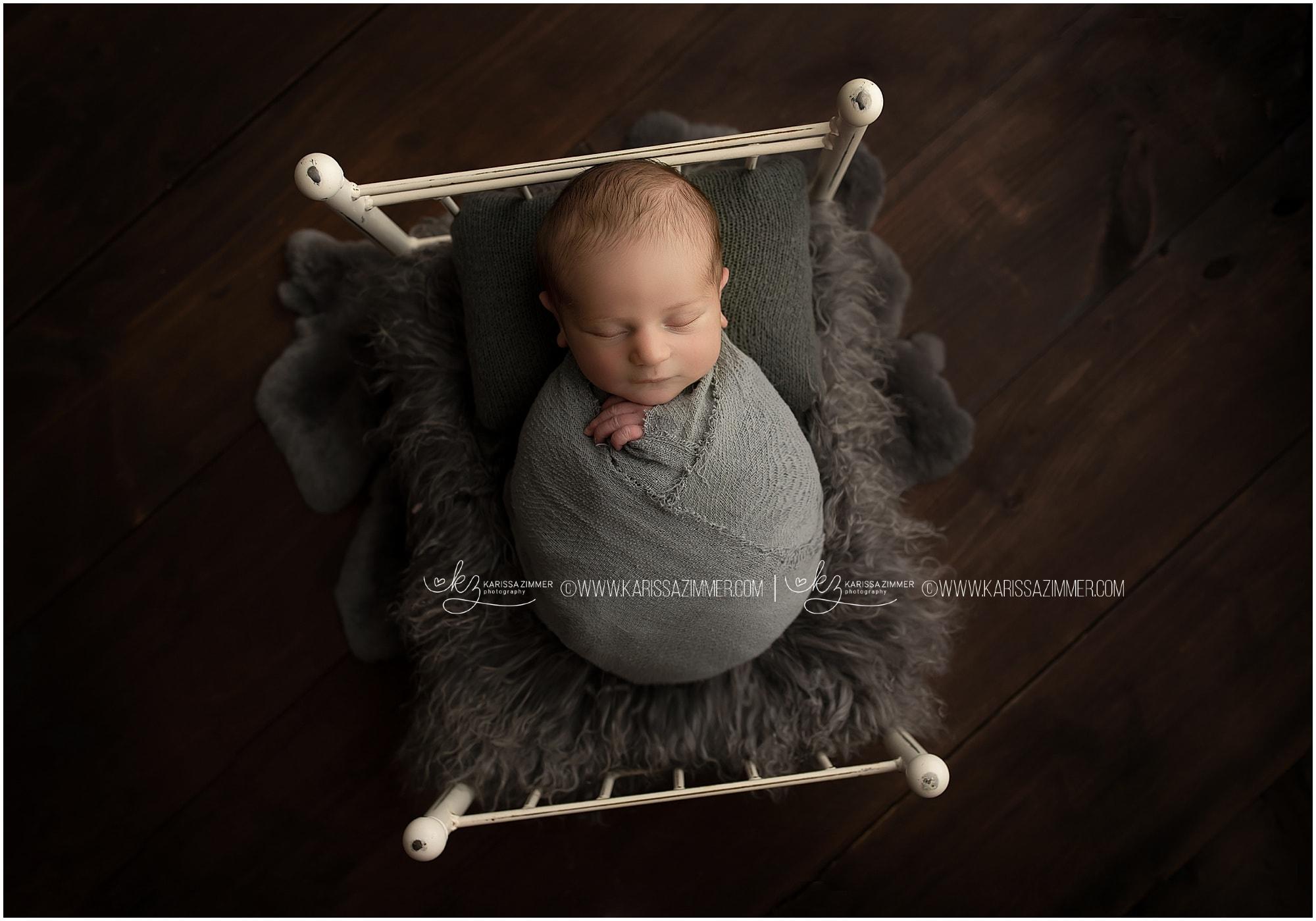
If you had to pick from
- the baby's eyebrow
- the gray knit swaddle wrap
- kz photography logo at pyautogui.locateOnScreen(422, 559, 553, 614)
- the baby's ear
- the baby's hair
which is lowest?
kz photography logo at pyautogui.locateOnScreen(422, 559, 553, 614)

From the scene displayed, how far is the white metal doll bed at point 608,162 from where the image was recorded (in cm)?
77

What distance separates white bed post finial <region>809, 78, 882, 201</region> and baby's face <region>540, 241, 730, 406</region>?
0.20m

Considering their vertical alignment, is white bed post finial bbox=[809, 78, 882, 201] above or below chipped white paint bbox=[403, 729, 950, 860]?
above

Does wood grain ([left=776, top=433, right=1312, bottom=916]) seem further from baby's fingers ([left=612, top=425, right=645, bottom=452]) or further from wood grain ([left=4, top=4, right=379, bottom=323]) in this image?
wood grain ([left=4, top=4, right=379, bottom=323])

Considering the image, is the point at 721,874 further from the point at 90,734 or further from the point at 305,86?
the point at 305,86

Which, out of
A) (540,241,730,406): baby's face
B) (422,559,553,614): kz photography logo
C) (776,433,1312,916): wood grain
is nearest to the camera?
(540,241,730,406): baby's face

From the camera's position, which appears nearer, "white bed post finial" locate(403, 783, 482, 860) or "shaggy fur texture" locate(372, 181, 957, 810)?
"white bed post finial" locate(403, 783, 482, 860)

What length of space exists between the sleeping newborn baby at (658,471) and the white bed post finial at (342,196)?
205 mm

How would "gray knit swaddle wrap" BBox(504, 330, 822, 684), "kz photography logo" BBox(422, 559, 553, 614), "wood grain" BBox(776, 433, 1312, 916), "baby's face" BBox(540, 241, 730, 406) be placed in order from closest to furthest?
"baby's face" BBox(540, 241, 730, 406), "gray knit swaddle wrap" BBox(504, 330, 822, 684), "kz photography logo" BBox(422, 559, 553, 614), "wood grain" BBox(776, 433, 1312, 916)

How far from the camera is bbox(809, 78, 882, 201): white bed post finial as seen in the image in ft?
2.46

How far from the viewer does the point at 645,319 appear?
75 centimetres

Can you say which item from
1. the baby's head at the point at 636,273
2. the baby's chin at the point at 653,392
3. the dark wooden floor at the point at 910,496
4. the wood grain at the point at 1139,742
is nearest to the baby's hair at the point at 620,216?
the baby's head at the point at 636,273

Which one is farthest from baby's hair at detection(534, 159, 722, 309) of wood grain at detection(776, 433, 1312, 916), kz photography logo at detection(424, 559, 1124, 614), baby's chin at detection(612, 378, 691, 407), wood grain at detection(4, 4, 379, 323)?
wood grain at detection(776, 433, 1312, 916)

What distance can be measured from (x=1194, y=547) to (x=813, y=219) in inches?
30.5
